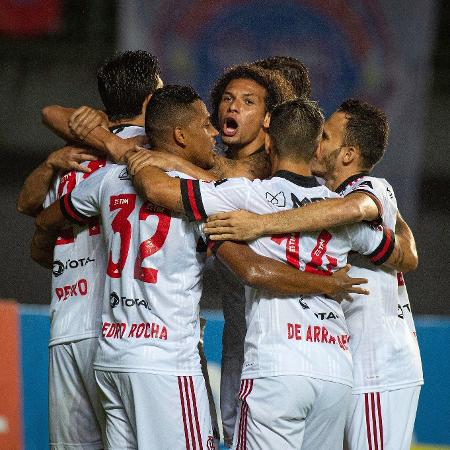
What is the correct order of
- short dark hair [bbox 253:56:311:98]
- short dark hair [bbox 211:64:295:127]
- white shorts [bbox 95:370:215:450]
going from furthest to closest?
1. short dark hair [bbox 253:56:311:98]
2. short dark hair [bbox 211:64:295:127]
3. white shorts [bbox 95:370:215:450]

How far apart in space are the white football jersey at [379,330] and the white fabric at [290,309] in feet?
0.70

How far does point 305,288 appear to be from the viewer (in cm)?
318

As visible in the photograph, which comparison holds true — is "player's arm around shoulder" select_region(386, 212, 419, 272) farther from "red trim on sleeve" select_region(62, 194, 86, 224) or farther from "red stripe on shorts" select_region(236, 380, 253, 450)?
"red trim on sleeve" select_region(62, 194, 86, 224)

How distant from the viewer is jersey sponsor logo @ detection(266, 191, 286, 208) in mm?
3250

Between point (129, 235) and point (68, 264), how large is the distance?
47cm

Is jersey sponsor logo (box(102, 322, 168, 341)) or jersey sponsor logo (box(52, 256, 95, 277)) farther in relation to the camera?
jersey sponsor logo (box(52, 256, 95, 277))

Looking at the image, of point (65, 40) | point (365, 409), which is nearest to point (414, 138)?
point (65, 40)

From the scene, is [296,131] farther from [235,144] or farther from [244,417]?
[244,417]

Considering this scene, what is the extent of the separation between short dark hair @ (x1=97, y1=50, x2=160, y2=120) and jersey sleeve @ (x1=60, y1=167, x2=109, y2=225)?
34 cm

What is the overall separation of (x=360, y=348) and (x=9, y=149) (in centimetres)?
523

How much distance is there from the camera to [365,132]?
3664 millimetres

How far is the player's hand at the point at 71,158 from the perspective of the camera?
370 cm

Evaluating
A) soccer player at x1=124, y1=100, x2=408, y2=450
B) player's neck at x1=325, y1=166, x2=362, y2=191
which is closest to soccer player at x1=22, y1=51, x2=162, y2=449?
soccer player at x1=124, y1=100, x2=408, y2=450

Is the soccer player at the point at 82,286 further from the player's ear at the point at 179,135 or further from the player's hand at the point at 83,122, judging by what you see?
the player's ear at the point at 179,135
